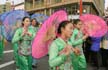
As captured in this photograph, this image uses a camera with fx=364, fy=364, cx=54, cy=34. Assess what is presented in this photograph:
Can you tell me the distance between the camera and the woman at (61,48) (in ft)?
14.4

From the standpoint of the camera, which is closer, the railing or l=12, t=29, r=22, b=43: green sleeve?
l=12, t=29, r=22, b=43: green sleeve

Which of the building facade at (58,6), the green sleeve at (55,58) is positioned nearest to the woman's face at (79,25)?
the green sleeve at (55,58)

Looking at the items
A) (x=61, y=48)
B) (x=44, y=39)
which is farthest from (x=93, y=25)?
(x=61, y=48)

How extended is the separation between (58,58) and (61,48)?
0.20 meters

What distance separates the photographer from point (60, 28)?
15.1 feet

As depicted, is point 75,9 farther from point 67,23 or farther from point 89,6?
point 67,23

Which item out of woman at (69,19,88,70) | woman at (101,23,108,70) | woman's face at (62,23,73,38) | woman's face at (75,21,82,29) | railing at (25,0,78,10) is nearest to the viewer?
woman's face at (62,23,73,38)

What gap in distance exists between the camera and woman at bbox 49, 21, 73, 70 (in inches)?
173

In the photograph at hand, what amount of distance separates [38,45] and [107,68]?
7.20 m

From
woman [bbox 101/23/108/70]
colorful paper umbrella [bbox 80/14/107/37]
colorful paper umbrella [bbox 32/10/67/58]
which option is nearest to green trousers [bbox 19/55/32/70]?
colorful paper umbrella [bbox 80/14/107/37]

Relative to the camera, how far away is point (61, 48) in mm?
4547

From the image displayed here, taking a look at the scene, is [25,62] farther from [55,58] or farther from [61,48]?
[55,58]

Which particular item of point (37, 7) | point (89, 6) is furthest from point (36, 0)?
point (89, 6)

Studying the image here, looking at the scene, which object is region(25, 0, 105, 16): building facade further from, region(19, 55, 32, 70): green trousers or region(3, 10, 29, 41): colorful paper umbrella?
region(19, 55, 32, 70): green trousers
